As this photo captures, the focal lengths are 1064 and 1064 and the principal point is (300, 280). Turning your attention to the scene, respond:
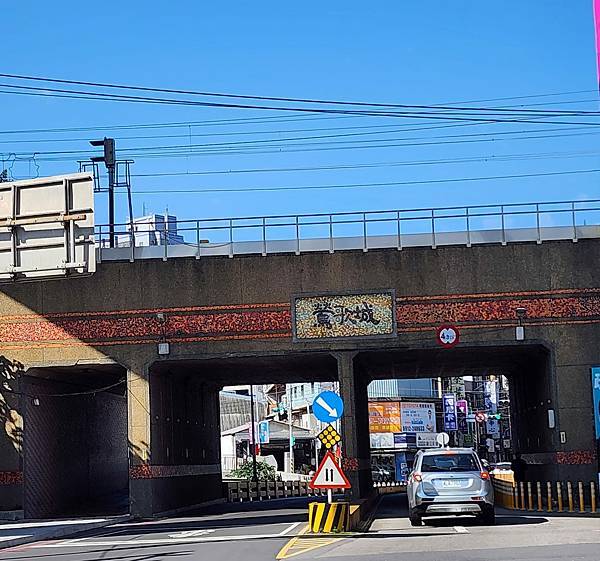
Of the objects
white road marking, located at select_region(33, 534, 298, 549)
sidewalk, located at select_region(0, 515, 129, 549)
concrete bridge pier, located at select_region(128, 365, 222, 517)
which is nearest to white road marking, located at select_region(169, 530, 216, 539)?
white road marking, located at select_region(33, 534, 298, 549)

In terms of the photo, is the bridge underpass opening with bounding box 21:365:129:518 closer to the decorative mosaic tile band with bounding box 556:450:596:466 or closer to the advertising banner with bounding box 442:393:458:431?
the decorative mosaic tile band with bounding box 556:450:596:466

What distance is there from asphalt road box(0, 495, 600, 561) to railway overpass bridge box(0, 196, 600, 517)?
625 cm

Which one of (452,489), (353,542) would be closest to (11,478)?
(452,489)

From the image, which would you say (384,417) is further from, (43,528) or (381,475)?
(43,528)

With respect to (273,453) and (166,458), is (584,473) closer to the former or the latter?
(166,458)

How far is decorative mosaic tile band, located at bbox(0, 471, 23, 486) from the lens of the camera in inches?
1323

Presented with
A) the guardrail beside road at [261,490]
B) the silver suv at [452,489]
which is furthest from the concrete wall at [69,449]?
the silver suv at [452,489]

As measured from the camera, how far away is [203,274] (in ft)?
111

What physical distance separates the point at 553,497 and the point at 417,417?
53.0m

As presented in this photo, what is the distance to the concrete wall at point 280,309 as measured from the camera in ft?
107

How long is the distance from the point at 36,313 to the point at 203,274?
5.48m

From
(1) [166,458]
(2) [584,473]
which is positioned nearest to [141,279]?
(1) [166,458]

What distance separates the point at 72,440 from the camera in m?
41.0

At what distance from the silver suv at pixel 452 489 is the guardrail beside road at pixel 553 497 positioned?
7.36m
